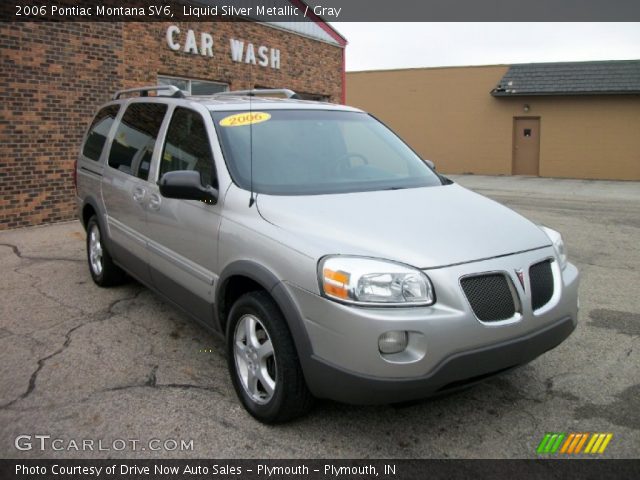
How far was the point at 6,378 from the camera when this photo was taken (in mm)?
3773

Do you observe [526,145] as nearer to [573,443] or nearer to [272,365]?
[573,443]

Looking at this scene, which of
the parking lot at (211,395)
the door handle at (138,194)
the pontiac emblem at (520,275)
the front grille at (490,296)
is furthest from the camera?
the door handle at (138,194)

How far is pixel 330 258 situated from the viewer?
2758 mm

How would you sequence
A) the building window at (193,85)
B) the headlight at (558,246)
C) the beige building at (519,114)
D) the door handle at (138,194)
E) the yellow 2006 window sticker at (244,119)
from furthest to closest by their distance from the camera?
1. the beige building at (519,114)
2. the building window at (193,85)
3. the door handle at (138,194)
4. the yellow 2006 window sticker at (244,119)
5. the headlight at (558,246)

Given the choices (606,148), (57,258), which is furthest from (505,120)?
(57,258)

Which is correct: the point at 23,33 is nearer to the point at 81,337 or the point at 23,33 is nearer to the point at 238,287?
the point at 81,337

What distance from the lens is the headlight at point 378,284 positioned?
2.67m

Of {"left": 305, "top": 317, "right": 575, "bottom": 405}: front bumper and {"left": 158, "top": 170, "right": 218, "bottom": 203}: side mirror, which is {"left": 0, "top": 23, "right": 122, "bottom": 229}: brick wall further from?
{"left": 305, "top": 317, "right": 575, "bottom": 405}: front bumper

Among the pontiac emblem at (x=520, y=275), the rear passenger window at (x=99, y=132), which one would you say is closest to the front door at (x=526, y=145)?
the rear passenger window at (x=99, y=132)

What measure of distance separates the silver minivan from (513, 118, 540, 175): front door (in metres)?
21.4

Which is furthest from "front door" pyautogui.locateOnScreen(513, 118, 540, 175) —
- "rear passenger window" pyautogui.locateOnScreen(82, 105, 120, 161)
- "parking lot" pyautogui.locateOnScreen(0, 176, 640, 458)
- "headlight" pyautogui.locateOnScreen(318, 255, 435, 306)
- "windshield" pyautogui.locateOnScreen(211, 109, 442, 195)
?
"headlight" pyautogui.locateOnScreen(318, 255, 435, 306)

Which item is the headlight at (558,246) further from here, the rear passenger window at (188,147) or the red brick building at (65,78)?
the red brick building at (65,78)

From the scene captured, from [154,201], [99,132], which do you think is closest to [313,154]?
[154,201]

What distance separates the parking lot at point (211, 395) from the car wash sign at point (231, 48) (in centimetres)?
725
